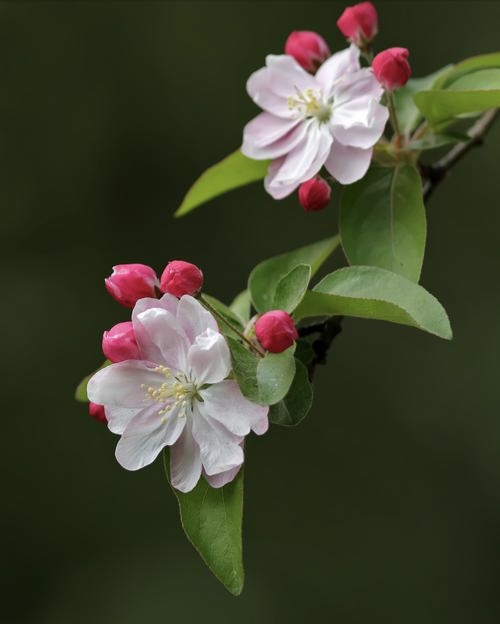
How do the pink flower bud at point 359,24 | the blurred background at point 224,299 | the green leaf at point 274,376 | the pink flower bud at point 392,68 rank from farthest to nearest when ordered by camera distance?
the blurred background at point 224,299, the pink flower bud at point 359,24, the pink flower bud at point 392,68, the green leaf at point 274,376

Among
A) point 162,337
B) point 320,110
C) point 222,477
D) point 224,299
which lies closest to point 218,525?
point 222,477

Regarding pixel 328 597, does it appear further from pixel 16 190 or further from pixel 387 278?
pixel 387 278

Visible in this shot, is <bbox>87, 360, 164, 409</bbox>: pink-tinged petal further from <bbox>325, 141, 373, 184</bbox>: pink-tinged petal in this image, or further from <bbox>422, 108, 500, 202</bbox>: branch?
<bbox>422, 108, 500, 202</bbox>: branch

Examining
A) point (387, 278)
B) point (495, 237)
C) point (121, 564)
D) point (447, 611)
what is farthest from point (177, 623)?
point (387, 278)

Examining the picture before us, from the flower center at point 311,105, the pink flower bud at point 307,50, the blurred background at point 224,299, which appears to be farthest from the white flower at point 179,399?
the blurred background at point 224,299

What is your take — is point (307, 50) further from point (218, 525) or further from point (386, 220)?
point (218, 525)

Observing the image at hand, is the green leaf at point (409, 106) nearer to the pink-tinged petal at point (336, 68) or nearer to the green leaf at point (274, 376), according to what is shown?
the pink-tinged petal at point (336, 68)

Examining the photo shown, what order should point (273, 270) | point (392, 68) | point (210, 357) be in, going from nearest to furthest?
point (210, 357) → point (392, 68) → point (273, 270)
